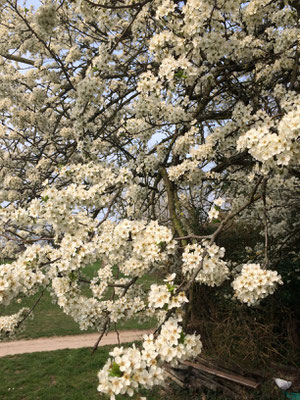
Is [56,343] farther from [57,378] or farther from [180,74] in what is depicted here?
[180,74]

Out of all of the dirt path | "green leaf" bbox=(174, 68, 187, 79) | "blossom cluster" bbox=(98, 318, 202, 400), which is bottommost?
the dirt path

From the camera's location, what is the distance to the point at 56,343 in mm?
9430

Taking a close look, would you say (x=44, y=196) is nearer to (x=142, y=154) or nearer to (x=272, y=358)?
(x=142, y=154)

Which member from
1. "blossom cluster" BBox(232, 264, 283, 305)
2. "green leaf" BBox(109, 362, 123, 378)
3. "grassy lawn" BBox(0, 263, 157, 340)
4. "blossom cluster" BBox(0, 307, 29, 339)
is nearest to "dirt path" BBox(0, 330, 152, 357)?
"grassy lawn" BBox(0, 263, 157, 340)

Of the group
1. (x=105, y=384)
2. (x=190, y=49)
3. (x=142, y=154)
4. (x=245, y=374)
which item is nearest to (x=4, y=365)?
(x=245, y=374)

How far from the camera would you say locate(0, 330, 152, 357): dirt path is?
8867 millimetres

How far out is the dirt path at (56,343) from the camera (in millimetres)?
8867

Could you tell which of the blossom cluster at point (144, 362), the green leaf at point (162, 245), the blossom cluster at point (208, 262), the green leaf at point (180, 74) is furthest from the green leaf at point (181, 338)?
the green leaf at point (180, 74)

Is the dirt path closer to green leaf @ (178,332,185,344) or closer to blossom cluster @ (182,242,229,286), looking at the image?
blossom cluster @ (182,242,229,286)

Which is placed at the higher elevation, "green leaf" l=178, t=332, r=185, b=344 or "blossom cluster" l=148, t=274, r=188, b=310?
"blossom cluster" l=148, t=274, r=188, b=310

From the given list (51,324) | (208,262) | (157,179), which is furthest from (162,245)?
(51,324)

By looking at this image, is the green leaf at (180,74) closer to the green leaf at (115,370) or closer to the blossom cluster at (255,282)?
the blossom cluster at (255,282)

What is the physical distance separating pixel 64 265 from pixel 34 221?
646 mm

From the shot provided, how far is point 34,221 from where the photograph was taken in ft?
9.37
